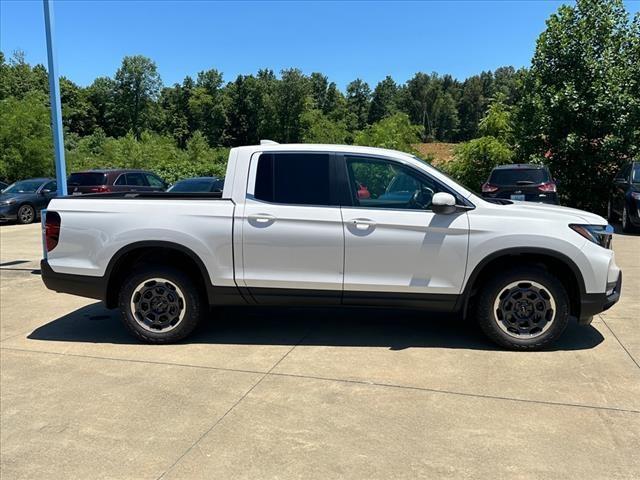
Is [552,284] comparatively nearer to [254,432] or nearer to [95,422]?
[254,432]

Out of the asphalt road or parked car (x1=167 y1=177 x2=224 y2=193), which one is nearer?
the asphalt road

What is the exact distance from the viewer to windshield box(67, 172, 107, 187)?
53.2 ft

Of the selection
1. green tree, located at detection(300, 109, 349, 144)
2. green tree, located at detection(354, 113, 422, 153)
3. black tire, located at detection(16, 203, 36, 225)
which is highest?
green tree, located at detection(300, 109, 349, 144)

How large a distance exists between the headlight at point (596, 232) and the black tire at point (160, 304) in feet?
11.6

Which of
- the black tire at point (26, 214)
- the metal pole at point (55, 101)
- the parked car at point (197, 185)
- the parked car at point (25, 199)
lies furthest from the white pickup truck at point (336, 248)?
the black tire at point (26, 214)

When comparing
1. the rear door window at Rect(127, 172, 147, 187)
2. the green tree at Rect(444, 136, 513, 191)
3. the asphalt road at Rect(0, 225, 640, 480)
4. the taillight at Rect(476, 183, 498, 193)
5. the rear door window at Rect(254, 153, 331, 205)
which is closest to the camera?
the asphalt road at Rect(0, 225, 640, 480)

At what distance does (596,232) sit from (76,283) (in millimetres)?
4898

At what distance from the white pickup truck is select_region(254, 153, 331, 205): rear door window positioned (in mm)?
Answer: 11

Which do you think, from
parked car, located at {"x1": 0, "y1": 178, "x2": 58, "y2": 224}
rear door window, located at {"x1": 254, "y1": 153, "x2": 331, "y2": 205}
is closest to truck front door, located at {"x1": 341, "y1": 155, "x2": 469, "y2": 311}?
rear door window, located at {"x1": 254, "y1": 153, "x2": 331, "y2": 205}

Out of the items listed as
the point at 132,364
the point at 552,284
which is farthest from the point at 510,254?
the point at 132,364

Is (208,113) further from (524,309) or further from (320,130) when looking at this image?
(524,309)

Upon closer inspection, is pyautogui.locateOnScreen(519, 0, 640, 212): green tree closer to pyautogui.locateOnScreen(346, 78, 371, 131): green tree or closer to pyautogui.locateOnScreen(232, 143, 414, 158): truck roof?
pyautogui.locateOnScreen(232, 143, 414, 158): truck roof

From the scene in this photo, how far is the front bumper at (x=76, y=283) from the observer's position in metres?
5.29

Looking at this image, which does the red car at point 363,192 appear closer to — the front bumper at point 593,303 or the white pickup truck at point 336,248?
the white pickup truck at point 336,248
